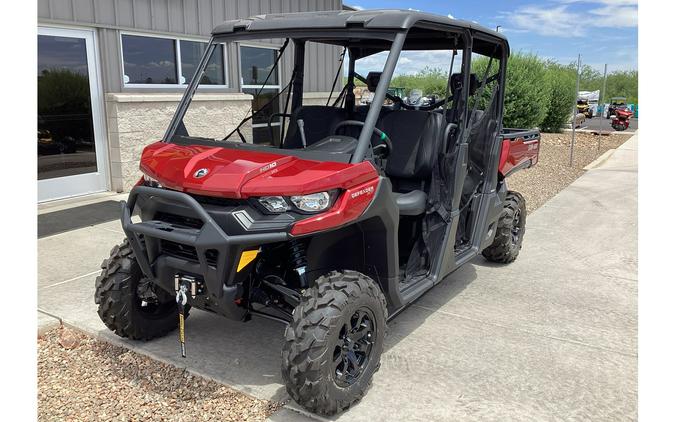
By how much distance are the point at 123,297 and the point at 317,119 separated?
5.88ft

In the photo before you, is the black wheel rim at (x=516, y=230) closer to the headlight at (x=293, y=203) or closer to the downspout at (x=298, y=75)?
the downspout at (x=298, y=75)

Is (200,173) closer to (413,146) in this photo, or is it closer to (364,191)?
(364,191)

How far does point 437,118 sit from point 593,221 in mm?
4579

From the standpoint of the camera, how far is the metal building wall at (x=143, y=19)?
707 centimetres

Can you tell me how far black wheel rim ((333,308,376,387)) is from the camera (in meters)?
2.96

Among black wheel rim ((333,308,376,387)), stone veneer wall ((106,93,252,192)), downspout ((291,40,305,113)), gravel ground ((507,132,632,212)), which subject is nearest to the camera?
black wheel rim ((333,308,376,387))

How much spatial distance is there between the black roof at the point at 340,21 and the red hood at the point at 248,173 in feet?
2.57

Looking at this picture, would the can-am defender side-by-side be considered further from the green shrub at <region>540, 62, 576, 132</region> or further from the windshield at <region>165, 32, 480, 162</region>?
the green shrub at <region>540, 62, 576, 132</region>

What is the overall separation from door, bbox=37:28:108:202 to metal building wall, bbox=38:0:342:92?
0.54 feet

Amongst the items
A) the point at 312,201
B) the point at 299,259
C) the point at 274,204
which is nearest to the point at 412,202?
the point at 299,259

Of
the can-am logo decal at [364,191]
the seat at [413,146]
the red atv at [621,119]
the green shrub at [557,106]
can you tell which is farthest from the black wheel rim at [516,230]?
the red atv at [621,119]

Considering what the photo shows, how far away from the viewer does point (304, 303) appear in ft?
9.50

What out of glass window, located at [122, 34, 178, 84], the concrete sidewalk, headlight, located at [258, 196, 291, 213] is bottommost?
the concrete sidewalk

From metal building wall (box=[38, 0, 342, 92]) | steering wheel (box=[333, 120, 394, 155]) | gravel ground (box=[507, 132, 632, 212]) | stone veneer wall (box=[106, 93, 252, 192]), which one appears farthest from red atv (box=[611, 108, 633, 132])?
steering wheel (box=[333, 120, 394, 155])
